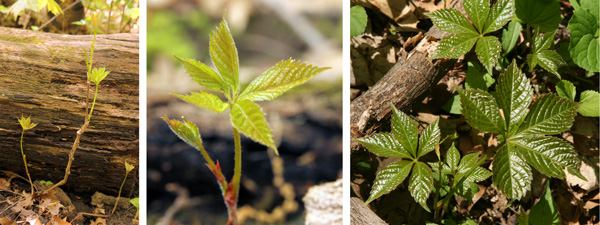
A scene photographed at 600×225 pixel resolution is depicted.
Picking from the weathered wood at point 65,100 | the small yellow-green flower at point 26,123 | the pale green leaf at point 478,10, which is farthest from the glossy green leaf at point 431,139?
the small yellow-green flower at point 26,123

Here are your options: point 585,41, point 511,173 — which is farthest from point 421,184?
point 585,41

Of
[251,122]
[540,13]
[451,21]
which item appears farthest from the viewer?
[540,13]

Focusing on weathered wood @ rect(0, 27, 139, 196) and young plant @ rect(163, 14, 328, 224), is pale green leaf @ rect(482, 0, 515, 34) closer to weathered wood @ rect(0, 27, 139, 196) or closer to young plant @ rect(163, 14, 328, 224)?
young plant @ rect(163, 14, 328, 224)

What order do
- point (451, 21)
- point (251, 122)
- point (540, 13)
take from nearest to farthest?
point (251, 122) < point (451, 21) < point (540, 13)

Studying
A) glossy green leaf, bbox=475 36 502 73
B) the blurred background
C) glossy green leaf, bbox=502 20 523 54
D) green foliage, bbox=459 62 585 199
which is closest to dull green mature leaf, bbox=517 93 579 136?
green foliage, bbox=459 62 585 199

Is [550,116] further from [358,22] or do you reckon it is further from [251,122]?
[251,122]

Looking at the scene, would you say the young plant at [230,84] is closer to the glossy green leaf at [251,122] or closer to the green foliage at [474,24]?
the glossy green leaf at [251,122]
